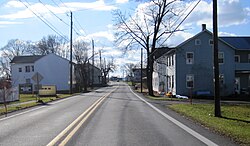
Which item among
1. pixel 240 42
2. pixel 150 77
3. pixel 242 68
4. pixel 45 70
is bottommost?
pixel 150 77

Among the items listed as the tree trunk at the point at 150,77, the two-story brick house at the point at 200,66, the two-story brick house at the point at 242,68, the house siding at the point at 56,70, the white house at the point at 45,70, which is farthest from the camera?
the house siding at the point at 56,70

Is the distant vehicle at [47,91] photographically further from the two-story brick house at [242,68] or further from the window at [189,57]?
the two-story brick house at [242,68]

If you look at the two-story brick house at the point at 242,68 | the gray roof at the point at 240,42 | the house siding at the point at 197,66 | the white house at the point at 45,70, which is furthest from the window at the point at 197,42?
the white house at the point at 45,70

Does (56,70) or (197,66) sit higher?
(56,70)

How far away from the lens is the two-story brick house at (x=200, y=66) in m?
47.7

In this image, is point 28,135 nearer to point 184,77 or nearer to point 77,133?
point 77,133

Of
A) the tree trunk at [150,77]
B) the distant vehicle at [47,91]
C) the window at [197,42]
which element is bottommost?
the distant vehicle at [47,91]

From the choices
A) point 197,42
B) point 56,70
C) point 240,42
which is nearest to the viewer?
point 197,42

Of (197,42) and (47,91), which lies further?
(47,91)

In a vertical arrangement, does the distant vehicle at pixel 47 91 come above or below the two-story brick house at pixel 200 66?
below

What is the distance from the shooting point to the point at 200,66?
157 ft

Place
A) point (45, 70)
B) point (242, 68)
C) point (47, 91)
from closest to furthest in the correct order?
point (242, 68) → point (47, 91) → point (45, 70)

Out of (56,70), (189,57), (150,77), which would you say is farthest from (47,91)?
(56,70)

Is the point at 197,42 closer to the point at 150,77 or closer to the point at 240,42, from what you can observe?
the point at 150,77
